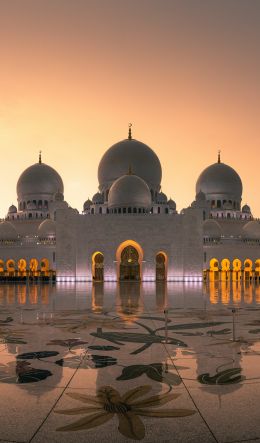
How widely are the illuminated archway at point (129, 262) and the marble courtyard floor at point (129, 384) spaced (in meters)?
31.7

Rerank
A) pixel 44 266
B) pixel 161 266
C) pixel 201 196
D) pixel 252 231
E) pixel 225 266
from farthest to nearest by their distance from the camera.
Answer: pixel 201 196
pixel 252 231
pixel 225 266
pixel 44 266
pixel 161 266

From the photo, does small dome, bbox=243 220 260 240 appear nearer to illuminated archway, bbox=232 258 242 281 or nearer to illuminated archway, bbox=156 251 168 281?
illuminated archway, bbox=232 258 242 281

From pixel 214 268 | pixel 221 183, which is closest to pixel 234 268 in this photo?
pixel 214 268

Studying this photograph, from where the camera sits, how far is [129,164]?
163ft

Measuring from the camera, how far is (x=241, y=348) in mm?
6883

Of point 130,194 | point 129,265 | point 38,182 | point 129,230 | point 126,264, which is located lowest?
point 129,265

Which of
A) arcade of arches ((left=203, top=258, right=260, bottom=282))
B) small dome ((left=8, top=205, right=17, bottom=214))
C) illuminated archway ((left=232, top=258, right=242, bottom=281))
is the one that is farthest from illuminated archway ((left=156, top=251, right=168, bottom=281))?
small dome ((left=8, top=205, right=17, bottom=214))

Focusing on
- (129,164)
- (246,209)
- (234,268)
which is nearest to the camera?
(129,164)

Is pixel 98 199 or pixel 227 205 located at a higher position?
pixel 227 205

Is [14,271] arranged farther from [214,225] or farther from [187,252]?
[214,225]

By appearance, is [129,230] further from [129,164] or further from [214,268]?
[214,268]

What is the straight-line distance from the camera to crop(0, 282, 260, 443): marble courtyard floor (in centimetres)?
350

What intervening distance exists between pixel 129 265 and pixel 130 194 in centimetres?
730

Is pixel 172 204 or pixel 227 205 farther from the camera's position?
pixel 227 205
